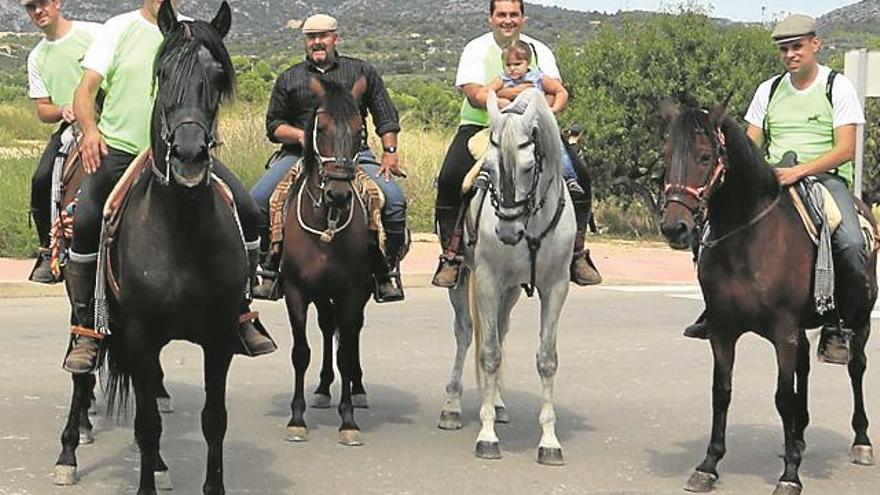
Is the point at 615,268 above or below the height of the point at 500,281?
below

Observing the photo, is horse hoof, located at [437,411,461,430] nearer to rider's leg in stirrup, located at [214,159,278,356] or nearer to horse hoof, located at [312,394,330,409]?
horse hoof, located at [312,394,330,409]

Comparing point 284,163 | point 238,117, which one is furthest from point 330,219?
point 238,117

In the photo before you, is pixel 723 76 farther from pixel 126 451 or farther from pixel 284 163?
pixel 126 451

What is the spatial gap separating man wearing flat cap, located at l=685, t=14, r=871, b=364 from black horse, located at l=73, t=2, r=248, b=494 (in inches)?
135

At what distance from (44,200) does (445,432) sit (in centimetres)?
327

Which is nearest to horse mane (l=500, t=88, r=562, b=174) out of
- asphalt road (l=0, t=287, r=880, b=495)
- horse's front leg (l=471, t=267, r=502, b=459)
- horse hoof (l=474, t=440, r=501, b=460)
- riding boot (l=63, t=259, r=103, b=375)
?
horse's front leg (l=471, t=267, r=502, b=459)

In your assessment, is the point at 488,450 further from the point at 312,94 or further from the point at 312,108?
the point at 312,94

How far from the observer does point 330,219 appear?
8.96m

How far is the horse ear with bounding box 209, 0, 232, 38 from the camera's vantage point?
675 cm

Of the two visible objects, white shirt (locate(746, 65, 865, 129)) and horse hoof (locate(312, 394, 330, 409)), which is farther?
horse hoof (locate(312, 394, 330, 409))

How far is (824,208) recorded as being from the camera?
26.3ft

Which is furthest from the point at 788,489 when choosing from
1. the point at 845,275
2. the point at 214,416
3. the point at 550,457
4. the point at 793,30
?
the point at 214,416

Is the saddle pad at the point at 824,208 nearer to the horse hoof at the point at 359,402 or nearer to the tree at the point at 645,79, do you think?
the horse hoof at the point at 359,402

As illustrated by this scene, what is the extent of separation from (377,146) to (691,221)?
592 inches
